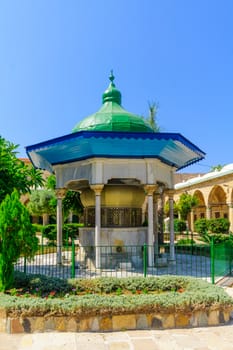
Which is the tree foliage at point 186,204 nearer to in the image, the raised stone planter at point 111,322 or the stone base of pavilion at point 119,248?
the stone base of pavilion at point 119,248

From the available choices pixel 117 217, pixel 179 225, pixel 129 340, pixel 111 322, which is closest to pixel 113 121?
pixel 117 217

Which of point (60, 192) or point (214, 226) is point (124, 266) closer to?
point (60, 192)

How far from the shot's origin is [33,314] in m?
4.37

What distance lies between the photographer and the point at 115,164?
937 centimetres

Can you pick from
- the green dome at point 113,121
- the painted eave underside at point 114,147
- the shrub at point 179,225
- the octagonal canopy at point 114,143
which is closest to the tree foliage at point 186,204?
the shrub at point 179,225

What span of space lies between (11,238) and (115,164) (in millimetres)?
4492

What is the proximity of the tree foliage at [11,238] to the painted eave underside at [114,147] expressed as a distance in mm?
3143

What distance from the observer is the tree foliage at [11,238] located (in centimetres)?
555

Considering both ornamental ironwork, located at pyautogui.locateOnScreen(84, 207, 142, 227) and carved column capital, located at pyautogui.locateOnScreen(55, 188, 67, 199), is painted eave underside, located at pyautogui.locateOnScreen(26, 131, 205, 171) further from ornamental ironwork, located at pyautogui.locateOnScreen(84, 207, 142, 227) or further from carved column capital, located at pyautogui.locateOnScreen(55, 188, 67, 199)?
ornamental ironwork, located at pyautogui.locateOnScreen(84, 207, 142, 227)

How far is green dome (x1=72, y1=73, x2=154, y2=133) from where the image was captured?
9859 millimetres

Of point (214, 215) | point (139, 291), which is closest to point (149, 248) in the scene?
point (139, 291)

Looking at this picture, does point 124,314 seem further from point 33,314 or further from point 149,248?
point 149,248

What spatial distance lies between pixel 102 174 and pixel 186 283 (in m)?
4.27

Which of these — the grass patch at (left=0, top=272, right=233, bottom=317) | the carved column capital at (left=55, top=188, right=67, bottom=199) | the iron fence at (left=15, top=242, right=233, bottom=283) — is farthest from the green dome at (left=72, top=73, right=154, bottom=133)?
the grass patch at (left=0, top=272, right=233, bottom=317)
